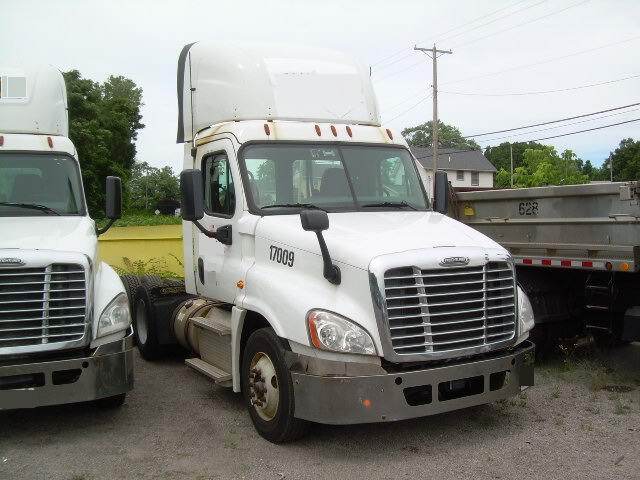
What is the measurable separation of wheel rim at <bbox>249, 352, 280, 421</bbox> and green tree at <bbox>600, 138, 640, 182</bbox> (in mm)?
90513

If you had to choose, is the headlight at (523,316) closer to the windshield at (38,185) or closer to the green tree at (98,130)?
the windshield at (38,185)

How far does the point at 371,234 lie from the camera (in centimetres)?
546

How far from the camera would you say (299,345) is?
5.19m

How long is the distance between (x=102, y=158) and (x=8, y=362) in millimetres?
38189

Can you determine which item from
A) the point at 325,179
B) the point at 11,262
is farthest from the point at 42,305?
the point at 325,179

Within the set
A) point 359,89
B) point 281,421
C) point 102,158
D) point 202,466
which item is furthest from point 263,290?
point 102,158

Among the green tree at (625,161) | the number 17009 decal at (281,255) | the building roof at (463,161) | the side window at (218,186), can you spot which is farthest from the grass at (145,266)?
the green tree at (625,161)

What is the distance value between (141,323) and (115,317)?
3009 millimetres

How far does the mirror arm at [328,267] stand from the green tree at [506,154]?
327 feet

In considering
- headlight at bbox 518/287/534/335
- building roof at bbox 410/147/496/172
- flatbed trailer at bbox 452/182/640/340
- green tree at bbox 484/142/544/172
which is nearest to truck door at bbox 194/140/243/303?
headlight at bbox 518/287/534/335

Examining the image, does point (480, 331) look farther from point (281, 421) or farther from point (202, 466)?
point (202, 466)

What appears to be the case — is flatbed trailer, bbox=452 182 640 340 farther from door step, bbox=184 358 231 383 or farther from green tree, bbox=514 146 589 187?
green tree, bbox=514 146 589 187

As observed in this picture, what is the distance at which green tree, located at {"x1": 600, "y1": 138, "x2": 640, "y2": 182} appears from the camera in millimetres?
89875

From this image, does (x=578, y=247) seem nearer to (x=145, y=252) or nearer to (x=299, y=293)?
(x=299, y=293)
